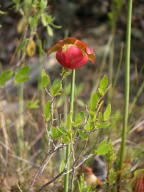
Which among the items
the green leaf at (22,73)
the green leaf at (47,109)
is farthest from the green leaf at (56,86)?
the green leaf at (22,73)

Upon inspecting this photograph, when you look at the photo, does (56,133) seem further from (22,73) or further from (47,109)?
(22,73)

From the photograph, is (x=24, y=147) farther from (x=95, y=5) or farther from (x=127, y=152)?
(x=95, y=5)

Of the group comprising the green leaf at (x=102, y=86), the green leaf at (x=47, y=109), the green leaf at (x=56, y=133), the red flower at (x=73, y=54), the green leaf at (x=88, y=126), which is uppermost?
the red flower at (x=73, y=54)

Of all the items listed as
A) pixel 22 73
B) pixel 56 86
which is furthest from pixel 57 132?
pixel 22 73

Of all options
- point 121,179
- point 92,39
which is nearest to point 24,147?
point 121,179

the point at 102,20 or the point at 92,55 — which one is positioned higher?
the point at 92,55

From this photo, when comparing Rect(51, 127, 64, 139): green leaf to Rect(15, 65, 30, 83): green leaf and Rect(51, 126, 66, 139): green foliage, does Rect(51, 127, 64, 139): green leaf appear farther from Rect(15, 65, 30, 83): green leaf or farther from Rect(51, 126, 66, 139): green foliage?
Rect(15, 65, 30, 83): green leaf

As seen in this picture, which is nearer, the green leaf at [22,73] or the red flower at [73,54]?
the red flower at [73,54]

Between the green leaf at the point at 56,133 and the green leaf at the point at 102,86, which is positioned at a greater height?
the green leaf at the point at 102,86

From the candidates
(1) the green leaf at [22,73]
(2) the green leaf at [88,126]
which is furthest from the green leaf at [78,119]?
(1) the green leaf at [22,73]

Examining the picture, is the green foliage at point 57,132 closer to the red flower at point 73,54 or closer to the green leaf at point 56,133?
the green leaf at point 56,133

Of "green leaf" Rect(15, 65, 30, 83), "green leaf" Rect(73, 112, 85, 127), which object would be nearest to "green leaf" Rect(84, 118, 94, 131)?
"green leaf" Rect(73, 112, 85, 127)

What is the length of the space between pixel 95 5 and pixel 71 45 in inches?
118

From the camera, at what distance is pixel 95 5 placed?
3816 mm
